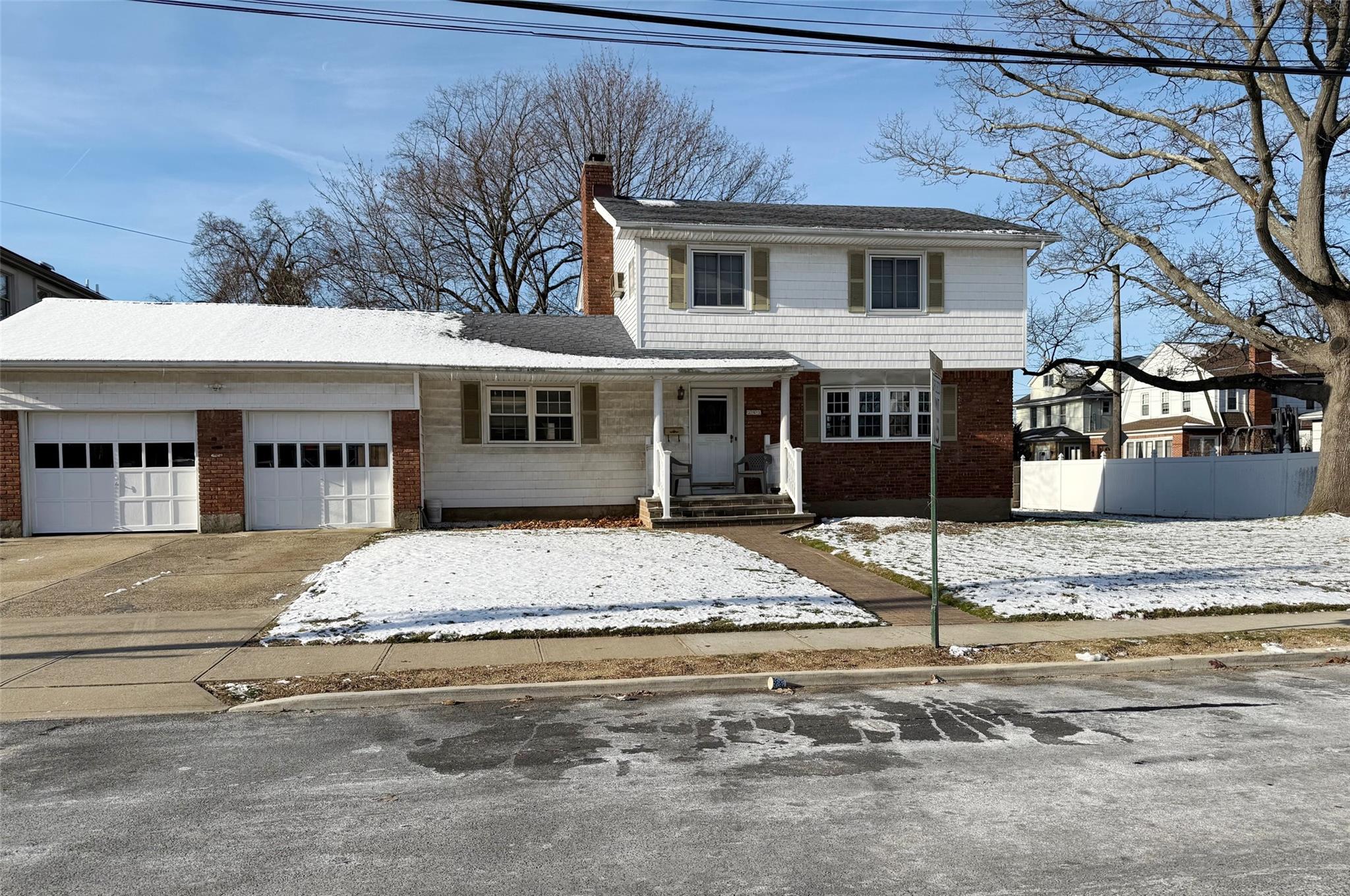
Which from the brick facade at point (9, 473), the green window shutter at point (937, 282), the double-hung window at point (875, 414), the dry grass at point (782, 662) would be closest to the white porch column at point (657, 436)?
the double-hung window at point (875, 414)

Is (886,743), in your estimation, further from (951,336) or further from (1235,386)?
(1235,386)

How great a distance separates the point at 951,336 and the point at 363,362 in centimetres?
1231

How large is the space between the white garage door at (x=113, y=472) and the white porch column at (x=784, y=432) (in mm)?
11347

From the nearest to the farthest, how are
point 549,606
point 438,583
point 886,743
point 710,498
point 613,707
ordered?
1. point 886,743
2. point 613,707
3. point 549,606
4. point 438,583
5. point 710,498

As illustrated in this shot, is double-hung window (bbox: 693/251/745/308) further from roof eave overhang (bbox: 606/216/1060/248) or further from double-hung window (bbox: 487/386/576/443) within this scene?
double-hung window (bbox: 487/386/576/443)

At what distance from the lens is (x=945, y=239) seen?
20.0 m

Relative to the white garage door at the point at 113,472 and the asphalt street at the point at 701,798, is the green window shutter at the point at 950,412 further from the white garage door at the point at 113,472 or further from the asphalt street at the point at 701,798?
the white garage door at the point at 113,472

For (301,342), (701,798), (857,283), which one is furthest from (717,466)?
(701,798)

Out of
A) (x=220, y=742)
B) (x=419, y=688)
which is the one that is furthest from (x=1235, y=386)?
(x=220, y=742)

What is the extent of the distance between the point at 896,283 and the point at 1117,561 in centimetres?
869

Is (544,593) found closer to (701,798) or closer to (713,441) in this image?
(701,798)

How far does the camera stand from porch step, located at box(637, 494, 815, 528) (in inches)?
711

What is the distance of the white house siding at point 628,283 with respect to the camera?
19.7 m

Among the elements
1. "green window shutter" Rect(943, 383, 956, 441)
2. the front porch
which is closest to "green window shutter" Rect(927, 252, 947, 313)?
"green window shutter" Rect(943, 383, 956, 441)
